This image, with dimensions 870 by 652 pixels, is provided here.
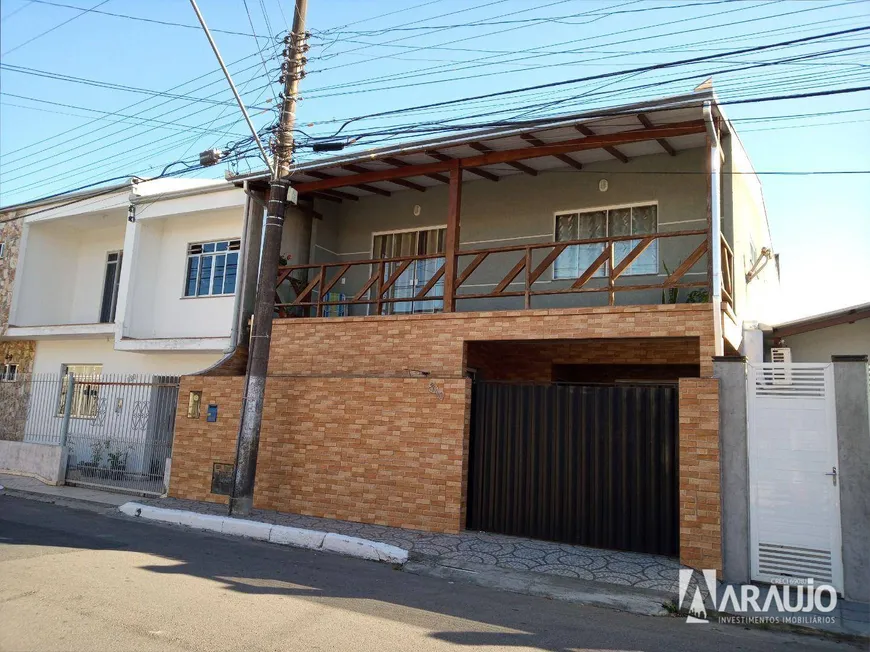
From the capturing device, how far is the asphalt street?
4.89 m

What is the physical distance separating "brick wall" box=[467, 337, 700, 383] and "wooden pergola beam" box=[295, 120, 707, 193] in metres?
2.93

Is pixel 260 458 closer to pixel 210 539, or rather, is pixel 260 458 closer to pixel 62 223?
pixel 210 539

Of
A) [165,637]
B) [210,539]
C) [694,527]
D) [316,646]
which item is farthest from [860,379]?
[210,539]

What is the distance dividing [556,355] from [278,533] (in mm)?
5642

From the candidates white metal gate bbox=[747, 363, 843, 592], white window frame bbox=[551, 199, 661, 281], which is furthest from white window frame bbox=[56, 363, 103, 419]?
white metal gate bbox=[747, 363, 843, 592]

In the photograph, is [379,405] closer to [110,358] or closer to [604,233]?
[604,233]

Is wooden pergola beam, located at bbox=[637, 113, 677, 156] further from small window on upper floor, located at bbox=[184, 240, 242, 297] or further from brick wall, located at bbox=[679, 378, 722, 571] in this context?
small window on upper floor, located at bbox=[184, 240, 242, 297]

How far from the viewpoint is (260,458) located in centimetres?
1109

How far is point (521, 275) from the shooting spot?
12195mm

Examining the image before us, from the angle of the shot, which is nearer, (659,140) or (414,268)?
(659,140)

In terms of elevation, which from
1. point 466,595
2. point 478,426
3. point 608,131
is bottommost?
point 466,595

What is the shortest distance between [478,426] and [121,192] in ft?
35.1

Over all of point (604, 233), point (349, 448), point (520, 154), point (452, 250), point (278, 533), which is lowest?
point (278, 533)

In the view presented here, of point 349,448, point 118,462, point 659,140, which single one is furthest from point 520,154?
point 118,462
